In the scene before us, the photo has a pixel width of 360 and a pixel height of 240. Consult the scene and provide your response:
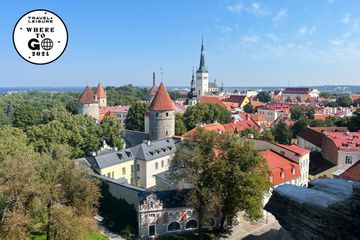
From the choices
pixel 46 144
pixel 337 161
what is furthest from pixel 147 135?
pixel 337 161

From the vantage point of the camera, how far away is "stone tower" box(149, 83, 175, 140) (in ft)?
113

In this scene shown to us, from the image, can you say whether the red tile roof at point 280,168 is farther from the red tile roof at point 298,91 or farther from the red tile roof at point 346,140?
the red tile roof at point 298,91

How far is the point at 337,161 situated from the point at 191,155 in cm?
1908

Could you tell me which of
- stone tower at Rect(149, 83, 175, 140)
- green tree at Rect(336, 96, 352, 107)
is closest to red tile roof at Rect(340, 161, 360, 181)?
stone tower at Rect(149, 83, 175, 140)

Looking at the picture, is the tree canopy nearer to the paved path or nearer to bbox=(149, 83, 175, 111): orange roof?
the paved path

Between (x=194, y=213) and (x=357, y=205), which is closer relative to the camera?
(x=357, y=205)

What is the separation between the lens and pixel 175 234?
1992cm

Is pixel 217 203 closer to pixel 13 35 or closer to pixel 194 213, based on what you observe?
pixel 194 213

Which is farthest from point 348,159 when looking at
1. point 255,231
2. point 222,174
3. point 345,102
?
point 345,102

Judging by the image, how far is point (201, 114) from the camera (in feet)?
145

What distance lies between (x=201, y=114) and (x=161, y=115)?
10910 millimetres

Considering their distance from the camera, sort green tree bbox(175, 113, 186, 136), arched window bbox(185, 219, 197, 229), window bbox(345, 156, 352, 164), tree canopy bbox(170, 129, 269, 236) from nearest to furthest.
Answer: tree canopy bbox(170, 129, 269, 236) < arched window bbox(185, 219, 197, 229) < window bbox(345, 156, 352, 164) < green tree bbox(175, 113, 186, 136)

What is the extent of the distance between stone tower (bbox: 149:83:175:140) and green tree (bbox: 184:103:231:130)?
28.7 ft

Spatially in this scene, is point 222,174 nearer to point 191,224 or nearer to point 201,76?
point 191,224
